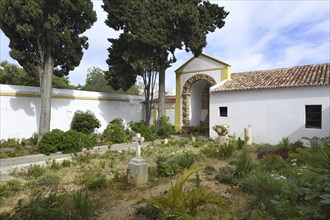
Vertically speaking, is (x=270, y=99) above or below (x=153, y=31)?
below

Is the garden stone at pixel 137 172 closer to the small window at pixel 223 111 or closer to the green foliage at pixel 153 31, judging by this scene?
the green foliage at pixel 153 31

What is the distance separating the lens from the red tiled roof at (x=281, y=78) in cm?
1367

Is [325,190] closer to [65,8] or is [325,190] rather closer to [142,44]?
[65,8]

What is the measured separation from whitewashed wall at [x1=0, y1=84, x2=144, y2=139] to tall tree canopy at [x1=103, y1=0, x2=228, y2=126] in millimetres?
4011

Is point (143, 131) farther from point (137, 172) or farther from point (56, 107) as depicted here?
point (137, 172)

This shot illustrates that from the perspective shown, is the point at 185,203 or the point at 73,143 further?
the point at 73,143

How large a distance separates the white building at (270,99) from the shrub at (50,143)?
964cm

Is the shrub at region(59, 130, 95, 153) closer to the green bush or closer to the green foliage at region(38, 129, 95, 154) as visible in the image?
the green foliage at region(38, 129, 95, 154)

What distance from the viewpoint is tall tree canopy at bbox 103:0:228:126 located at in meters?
15.5

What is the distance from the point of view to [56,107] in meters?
15.5

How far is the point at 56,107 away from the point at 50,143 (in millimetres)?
4608

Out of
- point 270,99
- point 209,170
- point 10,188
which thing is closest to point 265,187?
point 209,170

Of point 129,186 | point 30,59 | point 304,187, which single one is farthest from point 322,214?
point 30,59

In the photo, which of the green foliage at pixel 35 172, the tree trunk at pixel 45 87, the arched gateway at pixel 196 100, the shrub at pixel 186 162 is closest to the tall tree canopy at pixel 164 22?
the arched gateway at pixel 196 100
